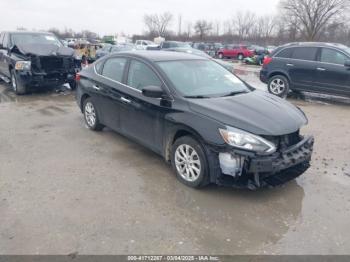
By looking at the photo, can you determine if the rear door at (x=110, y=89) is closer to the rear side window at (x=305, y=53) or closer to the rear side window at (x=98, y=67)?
the rear side window at (x=98, y=67)

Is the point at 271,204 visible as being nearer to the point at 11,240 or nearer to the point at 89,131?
the point at 11,240

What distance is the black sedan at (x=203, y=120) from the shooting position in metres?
3.78

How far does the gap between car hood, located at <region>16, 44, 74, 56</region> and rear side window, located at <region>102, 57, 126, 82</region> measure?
4725mm

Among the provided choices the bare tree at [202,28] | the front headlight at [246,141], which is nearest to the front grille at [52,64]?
the front headlight at [246,141]

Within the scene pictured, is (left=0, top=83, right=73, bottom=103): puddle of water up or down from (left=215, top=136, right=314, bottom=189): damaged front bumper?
down

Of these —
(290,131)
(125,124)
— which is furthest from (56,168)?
(290,131)

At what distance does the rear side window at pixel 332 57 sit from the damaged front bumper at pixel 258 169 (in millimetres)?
6473

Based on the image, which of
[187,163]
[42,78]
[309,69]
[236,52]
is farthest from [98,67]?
[236,52]

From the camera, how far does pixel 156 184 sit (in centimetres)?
437

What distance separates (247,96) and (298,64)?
617 cm

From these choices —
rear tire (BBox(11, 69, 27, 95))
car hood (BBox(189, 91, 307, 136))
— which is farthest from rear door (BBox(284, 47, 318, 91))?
rear tire (BBox(11, 69, 27, 95))

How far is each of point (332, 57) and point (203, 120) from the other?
7.17 metres

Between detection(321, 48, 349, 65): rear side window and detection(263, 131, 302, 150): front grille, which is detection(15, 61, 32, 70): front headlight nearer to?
detection(263, 131, 302, 150): front grille

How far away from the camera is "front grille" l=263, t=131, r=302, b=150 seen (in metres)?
3.86
